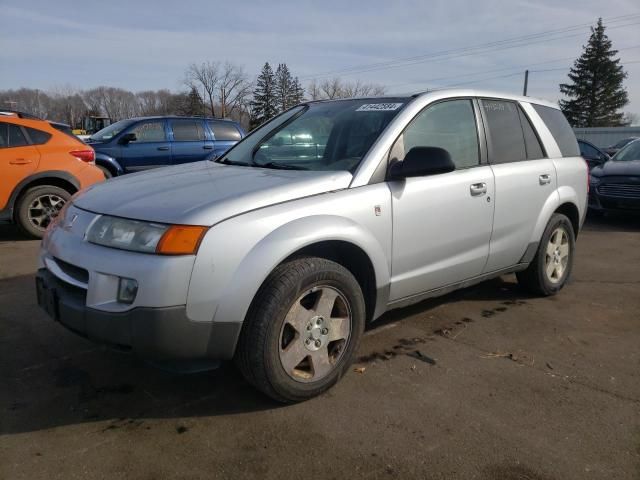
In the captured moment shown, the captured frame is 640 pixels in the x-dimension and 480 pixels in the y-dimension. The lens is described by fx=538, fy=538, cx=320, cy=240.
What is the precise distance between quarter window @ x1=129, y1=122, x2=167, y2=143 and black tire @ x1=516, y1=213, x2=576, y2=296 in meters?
7.92

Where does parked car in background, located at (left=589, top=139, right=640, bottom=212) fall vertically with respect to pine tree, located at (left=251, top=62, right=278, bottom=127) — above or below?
below

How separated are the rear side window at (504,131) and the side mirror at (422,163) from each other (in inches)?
39.1

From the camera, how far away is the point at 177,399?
2.93 meters

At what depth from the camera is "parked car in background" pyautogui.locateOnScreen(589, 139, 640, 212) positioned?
28.8ft

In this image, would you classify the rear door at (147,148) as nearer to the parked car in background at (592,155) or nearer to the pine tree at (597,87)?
the parked car in background at (592,155)


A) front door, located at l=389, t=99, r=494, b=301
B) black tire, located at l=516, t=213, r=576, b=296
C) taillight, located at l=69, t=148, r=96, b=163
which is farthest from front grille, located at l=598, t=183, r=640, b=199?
taillight, located at l=69, t=148, r=96, b=163

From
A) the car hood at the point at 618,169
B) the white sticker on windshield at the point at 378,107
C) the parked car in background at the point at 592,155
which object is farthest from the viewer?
the parked car in background at the point at 592,155

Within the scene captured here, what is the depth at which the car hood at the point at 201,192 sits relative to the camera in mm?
2555

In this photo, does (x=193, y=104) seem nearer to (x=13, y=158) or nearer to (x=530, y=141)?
(x=13, y=158)

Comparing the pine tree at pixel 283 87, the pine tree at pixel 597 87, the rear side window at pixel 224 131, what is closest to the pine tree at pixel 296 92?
the pine tree at pixel 283 87

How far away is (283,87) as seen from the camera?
67562mm

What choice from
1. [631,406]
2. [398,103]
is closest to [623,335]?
[631,406]

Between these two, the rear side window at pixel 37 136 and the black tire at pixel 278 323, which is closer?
the black tire at pixel 278 323

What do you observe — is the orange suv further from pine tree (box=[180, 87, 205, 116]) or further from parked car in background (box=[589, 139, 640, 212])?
pine tree (box=[180, 87, 205, 116])
